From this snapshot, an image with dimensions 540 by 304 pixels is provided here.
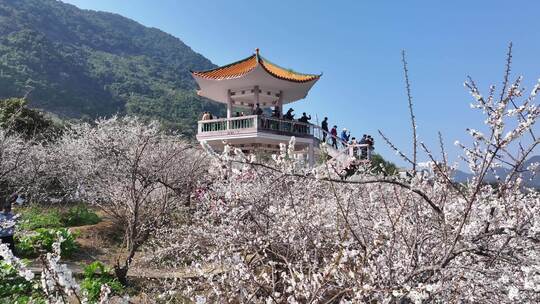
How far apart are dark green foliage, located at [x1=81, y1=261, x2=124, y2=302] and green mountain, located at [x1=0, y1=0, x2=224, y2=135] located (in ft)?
165

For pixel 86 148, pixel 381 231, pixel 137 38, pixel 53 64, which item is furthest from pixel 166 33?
pixel 381 231

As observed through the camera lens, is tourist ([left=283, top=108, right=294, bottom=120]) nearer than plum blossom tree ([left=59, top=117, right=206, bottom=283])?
No

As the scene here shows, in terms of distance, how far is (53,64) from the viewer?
93.1m

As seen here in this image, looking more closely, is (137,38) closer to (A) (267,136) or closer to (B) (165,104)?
(B) (165,104)

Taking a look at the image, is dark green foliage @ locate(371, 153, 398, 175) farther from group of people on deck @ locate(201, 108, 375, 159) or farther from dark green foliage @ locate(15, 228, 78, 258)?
dark green foliage @ locate(15, 228, 78, 258)

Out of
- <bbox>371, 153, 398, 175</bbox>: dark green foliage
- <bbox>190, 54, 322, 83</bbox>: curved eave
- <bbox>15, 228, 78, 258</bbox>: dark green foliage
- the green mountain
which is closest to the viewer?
<bbox>371, 153, 398, 175</bbox>: dark green foliage

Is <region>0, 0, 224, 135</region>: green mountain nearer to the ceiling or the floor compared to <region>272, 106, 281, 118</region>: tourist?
nearer to the ceiling

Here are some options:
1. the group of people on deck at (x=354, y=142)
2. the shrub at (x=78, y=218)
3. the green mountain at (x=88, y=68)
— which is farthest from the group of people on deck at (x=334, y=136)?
the green mountain at (x=88, y=68)

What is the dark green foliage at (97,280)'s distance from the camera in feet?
23.8

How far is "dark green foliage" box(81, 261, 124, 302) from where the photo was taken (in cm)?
725

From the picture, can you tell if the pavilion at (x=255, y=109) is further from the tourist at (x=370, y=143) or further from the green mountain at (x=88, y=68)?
the green mountain at (x=88, y=68)

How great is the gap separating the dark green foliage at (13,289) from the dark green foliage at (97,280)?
31.1 inches

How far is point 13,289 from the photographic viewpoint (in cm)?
703

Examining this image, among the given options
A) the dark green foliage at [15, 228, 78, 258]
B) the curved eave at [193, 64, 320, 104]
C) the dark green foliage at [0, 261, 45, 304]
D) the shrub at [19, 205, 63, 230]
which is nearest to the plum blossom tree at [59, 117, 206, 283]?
the dark green foliage at [15, 228, 78, 258]
